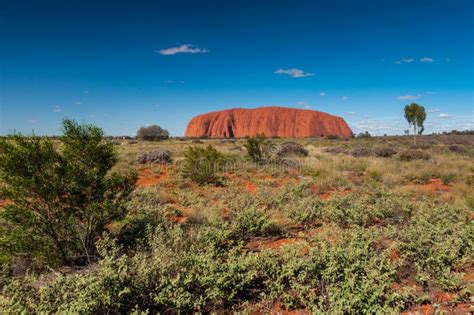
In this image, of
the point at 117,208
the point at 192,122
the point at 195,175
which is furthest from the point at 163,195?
the point at 192,122

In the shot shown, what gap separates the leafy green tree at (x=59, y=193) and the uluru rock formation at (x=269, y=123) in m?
98.1

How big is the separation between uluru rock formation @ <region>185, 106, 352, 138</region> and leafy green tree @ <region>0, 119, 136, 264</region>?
322ft

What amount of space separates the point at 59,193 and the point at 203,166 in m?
7.25

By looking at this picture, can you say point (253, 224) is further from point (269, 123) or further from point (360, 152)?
point (269, 123)

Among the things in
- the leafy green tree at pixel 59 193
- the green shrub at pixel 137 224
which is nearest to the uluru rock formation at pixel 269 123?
the green shrub at pixel 137 224

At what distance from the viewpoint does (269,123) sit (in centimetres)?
10994

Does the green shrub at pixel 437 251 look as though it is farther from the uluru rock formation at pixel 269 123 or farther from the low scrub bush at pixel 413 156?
the uluru rock formation at pixel 269 123

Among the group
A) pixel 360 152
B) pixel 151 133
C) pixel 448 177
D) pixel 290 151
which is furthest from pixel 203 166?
pixel 151 133

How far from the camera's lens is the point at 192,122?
4860 inches

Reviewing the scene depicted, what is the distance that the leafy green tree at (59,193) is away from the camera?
11.6ft

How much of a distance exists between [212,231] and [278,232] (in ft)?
5.00

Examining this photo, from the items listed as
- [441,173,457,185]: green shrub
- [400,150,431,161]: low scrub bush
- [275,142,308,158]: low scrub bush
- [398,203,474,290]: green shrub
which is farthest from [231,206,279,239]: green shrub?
[400,150,431,161]: low scrub bush

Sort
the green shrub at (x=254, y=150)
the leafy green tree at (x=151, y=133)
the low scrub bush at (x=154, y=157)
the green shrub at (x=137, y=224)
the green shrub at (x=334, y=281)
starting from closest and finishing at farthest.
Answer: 1. the green shrub at (x=334, y=281)
2. the green shrub at (x=137, y=224)
3. the green shrub at (x=254, y=150)
4. the low scrub bush at (x=154, y=157)
5. the leafy green tree at (x=151, y=133)

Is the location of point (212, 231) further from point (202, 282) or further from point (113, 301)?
point (113, 301)
